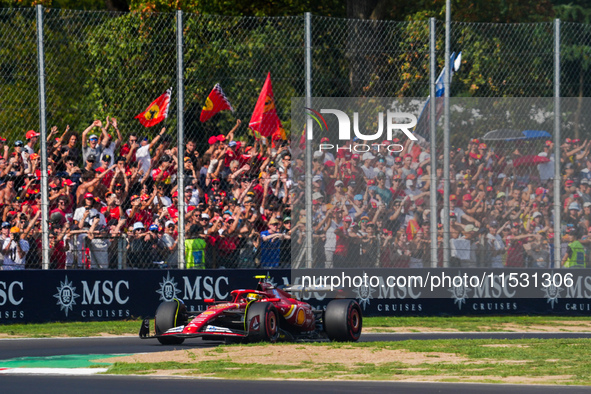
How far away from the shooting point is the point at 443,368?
37.5ft

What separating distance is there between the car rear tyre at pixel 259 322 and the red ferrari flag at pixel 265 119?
→ 5298 millimetres

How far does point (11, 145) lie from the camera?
17469mm

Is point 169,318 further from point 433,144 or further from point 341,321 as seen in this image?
point 433,144

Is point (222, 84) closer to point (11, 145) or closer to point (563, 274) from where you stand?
point (11, 145)

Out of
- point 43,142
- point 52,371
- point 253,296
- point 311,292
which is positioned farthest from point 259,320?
point 43,142

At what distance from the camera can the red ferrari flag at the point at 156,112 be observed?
1812 centimetres

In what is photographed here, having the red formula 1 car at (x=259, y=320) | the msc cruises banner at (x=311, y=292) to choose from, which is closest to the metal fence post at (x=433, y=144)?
the msc cruises banner at (x=311, y=292)

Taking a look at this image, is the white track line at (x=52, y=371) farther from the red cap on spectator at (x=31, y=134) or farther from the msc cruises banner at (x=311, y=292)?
the red cap on spectator at (x=31, y=134)

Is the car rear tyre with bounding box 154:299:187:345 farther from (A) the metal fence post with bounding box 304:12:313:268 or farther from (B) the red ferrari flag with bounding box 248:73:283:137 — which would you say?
(B) the red ferrari flag with bounding box 248:73:283:137

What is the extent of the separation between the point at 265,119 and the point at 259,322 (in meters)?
5.68

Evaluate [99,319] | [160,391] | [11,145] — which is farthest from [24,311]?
[160,391]

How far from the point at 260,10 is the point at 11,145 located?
41.5 feet

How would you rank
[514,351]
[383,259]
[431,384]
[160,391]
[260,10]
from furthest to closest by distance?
[260,10], [383,259], [514,351], [431,384], [160,391]

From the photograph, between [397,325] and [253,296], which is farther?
[397,325]
